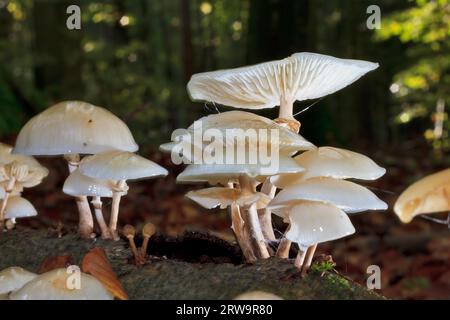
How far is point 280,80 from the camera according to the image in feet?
7.39

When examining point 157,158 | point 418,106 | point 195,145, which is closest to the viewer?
point 195,145

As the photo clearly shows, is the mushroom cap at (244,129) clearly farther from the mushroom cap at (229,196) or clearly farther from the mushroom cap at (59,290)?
the mushroom cap at (59,290)

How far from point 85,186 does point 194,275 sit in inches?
22.5

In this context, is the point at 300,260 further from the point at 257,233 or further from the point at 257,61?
the point at 257,61

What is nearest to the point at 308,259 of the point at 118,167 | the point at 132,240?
the point at 132,240

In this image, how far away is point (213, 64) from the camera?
14.0 metres

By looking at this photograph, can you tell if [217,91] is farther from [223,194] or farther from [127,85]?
[127,85]

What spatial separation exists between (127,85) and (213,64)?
13.8ft

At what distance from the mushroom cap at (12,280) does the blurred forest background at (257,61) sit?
3.61 feet

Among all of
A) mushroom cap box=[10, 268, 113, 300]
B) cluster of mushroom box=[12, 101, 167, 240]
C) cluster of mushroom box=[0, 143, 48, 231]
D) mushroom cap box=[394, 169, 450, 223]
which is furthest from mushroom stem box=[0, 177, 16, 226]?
mushroom cap box=[394, 169, 450, 223]

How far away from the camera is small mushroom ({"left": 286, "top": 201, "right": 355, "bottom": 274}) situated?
1.77 metres

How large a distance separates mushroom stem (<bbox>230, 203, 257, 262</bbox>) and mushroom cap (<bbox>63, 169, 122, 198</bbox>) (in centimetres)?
50

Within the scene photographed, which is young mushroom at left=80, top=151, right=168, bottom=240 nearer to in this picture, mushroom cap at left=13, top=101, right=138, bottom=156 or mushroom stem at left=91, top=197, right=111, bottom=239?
mushroom cap at left=13, top=101, right=138, bottom=156
